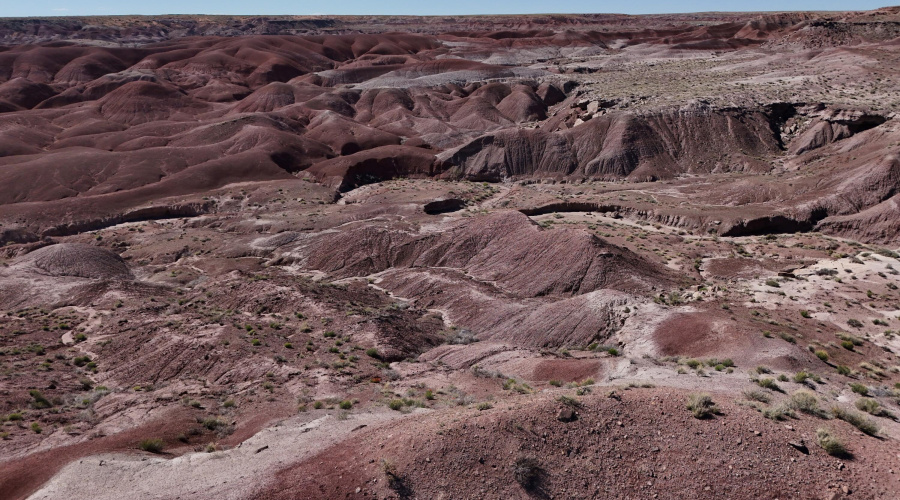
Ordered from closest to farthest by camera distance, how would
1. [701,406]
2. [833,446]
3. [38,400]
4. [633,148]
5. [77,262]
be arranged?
[833,446] → [701,406] → [38,400] → [77,262] → [633,148]

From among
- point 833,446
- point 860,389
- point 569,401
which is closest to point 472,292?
point 569,401

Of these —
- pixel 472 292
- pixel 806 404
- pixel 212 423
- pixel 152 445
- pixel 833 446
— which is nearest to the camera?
pixel 833 446

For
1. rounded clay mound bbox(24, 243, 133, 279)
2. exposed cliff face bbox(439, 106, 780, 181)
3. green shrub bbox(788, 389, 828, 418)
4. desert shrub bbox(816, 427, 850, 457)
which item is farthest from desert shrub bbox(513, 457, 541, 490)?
exposed cliff face bbox(439, 106, 780, 181)

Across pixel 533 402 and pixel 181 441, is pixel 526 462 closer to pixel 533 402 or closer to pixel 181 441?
pixel 533 402

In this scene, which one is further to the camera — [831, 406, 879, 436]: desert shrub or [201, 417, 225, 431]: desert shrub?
[201, 417, 225, 431]: desert shrub

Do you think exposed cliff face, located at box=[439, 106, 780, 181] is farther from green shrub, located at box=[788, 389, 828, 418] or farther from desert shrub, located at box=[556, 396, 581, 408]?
desert shrub, located at box=[556, 396, 581, 408]

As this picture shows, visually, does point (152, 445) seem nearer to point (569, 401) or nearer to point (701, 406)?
point (569, 401)

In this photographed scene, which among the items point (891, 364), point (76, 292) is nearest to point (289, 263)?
point (76, 292)
